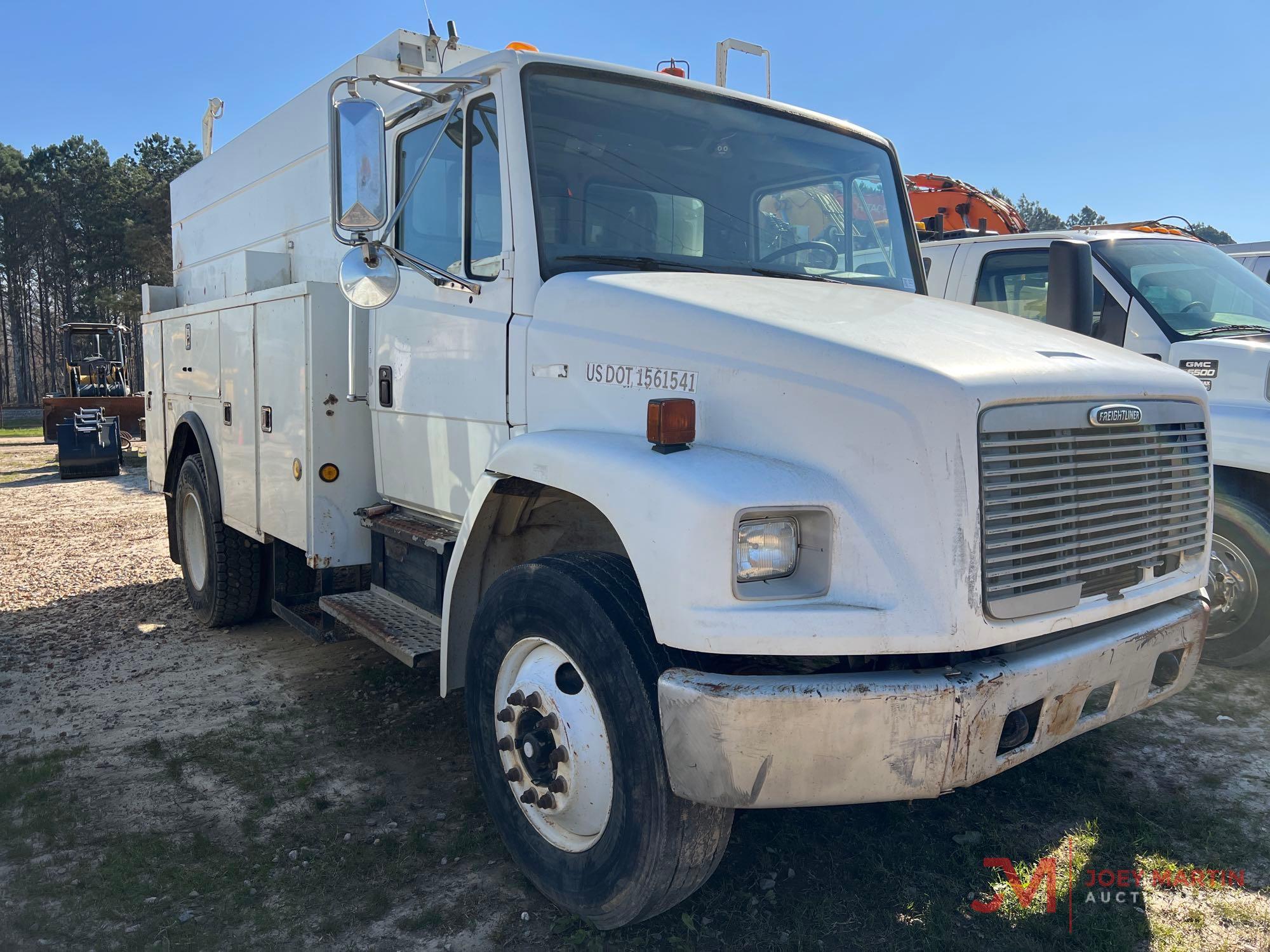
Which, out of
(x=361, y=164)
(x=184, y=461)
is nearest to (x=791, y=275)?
(x=361, y=164)

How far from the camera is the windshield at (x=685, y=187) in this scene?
3.31m

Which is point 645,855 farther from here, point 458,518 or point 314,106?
point 314,106

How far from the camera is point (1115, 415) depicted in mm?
2623

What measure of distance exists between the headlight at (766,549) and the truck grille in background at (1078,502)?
0.47 m

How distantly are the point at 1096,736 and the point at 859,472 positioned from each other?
2746 millimetres

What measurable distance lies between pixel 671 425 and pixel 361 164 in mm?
1380

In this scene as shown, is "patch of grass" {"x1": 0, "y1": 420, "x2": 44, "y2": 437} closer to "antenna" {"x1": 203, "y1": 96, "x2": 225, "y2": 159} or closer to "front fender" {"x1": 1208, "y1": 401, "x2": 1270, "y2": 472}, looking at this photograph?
"antenna" {"x1": 203, "y1": 96, "x2": 225, "y2": 159}

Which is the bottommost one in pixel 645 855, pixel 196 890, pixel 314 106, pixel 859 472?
pixel 196 890

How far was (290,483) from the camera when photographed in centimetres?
472

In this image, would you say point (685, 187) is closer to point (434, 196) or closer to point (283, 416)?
point (434, 196)

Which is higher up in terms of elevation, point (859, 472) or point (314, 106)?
point (314, 106)

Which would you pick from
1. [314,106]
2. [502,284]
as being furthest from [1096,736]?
[314,106]

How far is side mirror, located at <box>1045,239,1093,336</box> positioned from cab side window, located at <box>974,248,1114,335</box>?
2077 mm

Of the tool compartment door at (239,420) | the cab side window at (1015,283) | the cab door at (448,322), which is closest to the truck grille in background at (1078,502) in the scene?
the cab door at (448,322)
